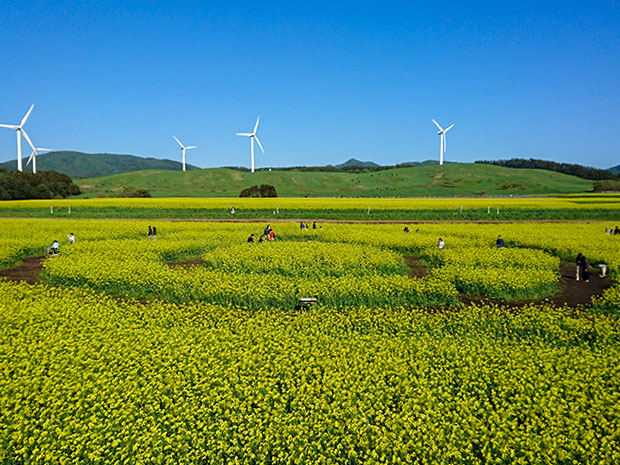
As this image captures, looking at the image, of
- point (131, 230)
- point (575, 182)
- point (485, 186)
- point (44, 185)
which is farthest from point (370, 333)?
point (575, 182)

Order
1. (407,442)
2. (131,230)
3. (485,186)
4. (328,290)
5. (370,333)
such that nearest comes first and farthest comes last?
(407,442) < (370,333) < (328,290) < (131,230) < (485,186)

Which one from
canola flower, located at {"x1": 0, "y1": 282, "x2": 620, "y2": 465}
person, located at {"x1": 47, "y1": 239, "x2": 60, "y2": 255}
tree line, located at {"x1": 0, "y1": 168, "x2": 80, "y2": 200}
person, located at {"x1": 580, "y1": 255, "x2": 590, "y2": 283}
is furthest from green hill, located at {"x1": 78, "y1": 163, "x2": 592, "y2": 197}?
canola flower, located at {"x1": 0, "y1": 282, "x2": 620, "y2": 465}

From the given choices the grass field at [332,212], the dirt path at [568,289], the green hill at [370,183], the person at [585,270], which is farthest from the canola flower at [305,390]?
the green hill at [370,183]

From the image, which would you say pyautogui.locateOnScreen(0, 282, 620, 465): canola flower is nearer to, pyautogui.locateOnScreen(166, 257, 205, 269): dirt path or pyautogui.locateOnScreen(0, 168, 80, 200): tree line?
pyautogui.locateOnScreen(166, 257, 205, 269): dirt path

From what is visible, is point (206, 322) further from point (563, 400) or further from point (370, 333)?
point (563, 400)

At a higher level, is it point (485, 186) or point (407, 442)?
point (485, 186)

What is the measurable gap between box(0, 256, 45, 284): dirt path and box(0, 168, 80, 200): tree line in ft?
289

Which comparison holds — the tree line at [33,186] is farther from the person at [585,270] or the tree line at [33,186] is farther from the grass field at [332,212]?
the person at [585,270]

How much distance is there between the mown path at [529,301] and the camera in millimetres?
22750

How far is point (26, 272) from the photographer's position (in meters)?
29.6

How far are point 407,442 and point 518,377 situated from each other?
4861 mm

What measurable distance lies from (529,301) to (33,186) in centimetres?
12572

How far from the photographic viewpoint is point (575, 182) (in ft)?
599

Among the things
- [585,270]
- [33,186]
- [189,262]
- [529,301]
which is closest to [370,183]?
[33,186]
